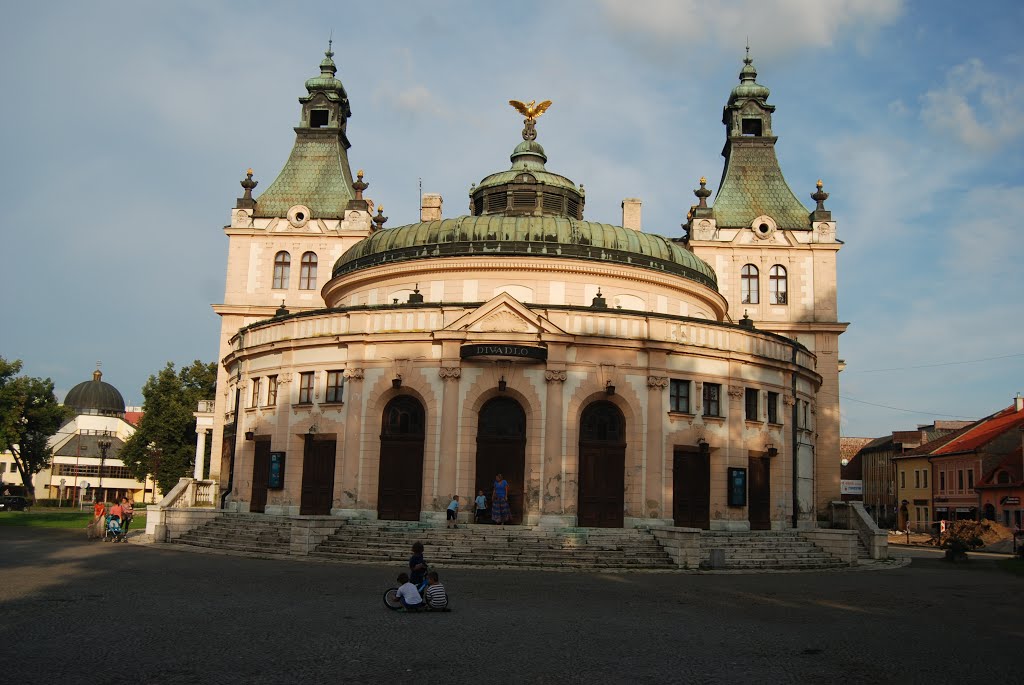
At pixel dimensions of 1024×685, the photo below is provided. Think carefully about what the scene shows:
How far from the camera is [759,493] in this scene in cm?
3688

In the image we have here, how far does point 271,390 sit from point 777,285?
31261mm

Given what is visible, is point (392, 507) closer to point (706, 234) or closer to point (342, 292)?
point (342, 292)

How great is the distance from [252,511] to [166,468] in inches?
1773

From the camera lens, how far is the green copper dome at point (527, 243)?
4069cm

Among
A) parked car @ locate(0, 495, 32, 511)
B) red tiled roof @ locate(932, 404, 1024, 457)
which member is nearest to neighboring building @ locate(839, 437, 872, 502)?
red tiled roof @ locate(932, 404, 1024, 457)

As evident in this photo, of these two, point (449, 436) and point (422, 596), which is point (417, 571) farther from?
point (449, 436)

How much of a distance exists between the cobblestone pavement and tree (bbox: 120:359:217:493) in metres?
55.7

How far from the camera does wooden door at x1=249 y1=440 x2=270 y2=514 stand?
125 feet

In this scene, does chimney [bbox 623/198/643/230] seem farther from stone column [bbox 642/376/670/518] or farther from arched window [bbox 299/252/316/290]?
stone column [bbox 642/376/670/518]

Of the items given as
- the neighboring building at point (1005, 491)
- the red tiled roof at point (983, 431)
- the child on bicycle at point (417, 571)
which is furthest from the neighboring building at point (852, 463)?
the child on bicycle at point (417, 571)

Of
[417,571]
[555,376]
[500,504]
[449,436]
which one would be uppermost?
[555,376]

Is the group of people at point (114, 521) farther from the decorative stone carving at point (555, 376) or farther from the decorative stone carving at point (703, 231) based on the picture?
the decorative stone carving at point (703, 231)

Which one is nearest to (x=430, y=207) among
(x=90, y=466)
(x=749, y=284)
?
(x=749, y=284)

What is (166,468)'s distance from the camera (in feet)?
260
